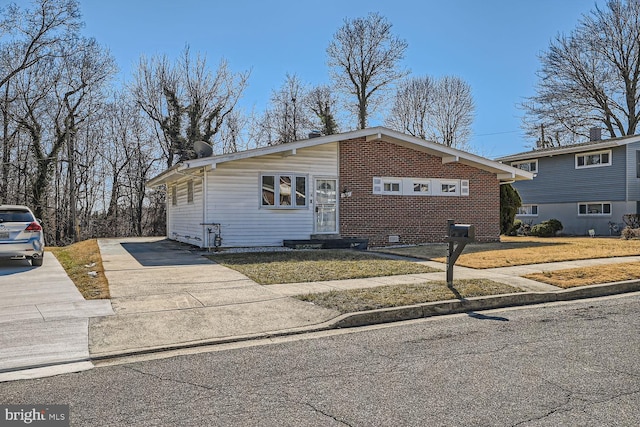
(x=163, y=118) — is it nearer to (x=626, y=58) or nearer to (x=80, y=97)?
(x=80, y=97)

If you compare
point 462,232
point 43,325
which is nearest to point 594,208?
point 462,232

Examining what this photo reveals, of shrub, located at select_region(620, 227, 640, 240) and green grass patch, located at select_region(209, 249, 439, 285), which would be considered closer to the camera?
green grass patch, located at select_region(209, 249, 439, 285)

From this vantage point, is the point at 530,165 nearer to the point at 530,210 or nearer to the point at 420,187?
the point at 530,210

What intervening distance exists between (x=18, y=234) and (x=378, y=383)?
34.5 feet

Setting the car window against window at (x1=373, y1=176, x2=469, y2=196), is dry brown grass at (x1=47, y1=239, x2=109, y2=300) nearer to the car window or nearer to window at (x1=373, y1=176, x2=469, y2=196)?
the car window

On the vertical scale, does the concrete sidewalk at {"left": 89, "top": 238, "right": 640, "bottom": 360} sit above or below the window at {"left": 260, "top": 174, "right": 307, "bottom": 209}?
below

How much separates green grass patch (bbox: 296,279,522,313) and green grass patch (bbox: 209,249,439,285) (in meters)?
1.54

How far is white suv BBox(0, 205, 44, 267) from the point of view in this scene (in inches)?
460

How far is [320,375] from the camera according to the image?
15.6ft

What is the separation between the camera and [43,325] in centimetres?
652

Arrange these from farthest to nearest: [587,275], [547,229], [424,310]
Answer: [547,229]
[587,275]
[424,310]

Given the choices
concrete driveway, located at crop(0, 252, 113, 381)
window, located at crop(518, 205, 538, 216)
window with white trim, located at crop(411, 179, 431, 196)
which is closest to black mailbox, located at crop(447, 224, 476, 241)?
concrete driveway, located at crop(0, 252, 113, 381)

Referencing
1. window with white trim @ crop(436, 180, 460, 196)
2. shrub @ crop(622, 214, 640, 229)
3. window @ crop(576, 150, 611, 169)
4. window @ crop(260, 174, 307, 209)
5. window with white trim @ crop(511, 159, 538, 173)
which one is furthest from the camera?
window with white trim @ crop(511, 159, 538, 173)

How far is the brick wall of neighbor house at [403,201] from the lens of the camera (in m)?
17.4
